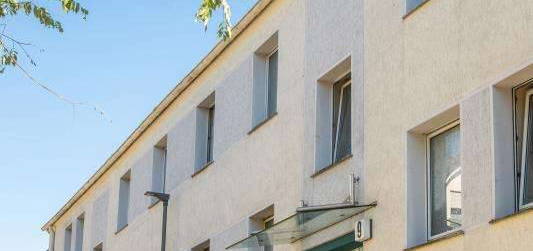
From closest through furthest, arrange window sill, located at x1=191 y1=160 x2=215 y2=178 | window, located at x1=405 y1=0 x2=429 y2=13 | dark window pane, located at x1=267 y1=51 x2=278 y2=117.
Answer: window, located at x1=405 y1=0 x2=429 y2=13 → dark window pane, located at x1=267 y1=51 x2=278 y2=117 → window sill, located at x1=191 y1=160 x2=215 y2=178

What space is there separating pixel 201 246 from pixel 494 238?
1018 centimetres

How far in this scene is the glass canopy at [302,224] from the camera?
49.6 ft

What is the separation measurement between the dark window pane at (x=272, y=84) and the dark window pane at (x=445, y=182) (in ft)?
18.6

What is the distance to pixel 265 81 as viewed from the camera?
66.8 feet

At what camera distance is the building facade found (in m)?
12.8

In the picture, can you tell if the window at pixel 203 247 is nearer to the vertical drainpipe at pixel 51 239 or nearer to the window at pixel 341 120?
the window at pixel 341 120

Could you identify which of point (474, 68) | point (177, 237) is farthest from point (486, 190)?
point (177, 237)

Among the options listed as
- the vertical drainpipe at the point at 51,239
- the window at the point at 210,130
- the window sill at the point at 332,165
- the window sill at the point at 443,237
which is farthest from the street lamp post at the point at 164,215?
the vertical drainpipe at the point at 51,239

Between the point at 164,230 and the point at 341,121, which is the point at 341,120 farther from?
the point at 164,230

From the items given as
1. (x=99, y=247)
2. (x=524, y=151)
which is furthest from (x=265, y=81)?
(x=99, y=247)

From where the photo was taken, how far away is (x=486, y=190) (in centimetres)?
1271

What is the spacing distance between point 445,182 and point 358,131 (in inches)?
78.5

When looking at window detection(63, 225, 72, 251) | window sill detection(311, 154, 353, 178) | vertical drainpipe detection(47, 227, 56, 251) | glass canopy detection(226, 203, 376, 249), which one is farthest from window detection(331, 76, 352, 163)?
vertical drainpipe detection(47, 227, 56, 251)

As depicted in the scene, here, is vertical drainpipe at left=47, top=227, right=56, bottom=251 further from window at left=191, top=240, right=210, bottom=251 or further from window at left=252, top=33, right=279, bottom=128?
window at left=252, top=33, right=279, bottom=128
